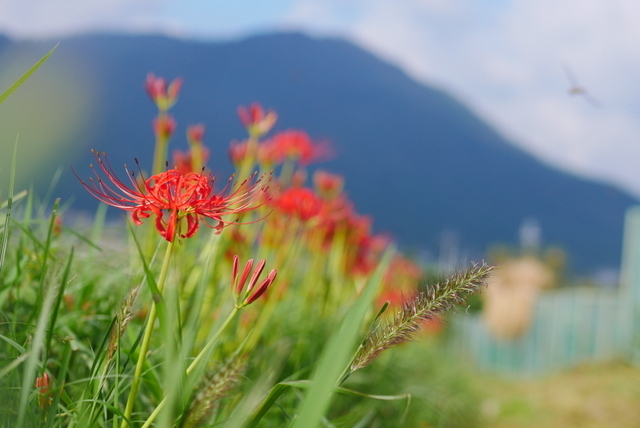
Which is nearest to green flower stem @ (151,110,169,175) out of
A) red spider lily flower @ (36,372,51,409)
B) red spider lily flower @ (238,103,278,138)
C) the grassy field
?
red spider lily flower @ (238,103,278,138)

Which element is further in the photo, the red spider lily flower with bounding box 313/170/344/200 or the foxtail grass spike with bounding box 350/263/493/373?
the red spider lily flower with bounding box 313/170/344/200

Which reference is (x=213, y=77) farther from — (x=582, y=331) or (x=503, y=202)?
(x=582, y=331)

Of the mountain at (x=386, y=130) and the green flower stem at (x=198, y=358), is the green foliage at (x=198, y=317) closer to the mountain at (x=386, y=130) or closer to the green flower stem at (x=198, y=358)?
the green flower stem at (x=198, y=358)

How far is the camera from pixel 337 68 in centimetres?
6712

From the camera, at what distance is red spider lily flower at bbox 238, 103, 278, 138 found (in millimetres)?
1926

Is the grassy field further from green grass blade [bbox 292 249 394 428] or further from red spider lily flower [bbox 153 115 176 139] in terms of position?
green grass blade [bbox 292 249 394 428]

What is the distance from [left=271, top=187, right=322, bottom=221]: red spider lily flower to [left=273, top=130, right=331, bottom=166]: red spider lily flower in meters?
0.11

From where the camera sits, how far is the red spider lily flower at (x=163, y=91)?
1.78 m

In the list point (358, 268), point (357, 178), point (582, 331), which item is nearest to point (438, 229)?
point (357, 178)

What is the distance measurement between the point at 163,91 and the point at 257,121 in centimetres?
28

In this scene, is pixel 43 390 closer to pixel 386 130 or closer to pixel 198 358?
pixel 198 358

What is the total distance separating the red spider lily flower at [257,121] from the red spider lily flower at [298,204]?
0.25m

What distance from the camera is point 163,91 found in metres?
1.82

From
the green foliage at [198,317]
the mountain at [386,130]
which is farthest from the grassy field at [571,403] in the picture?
the mountain at [386,130]
